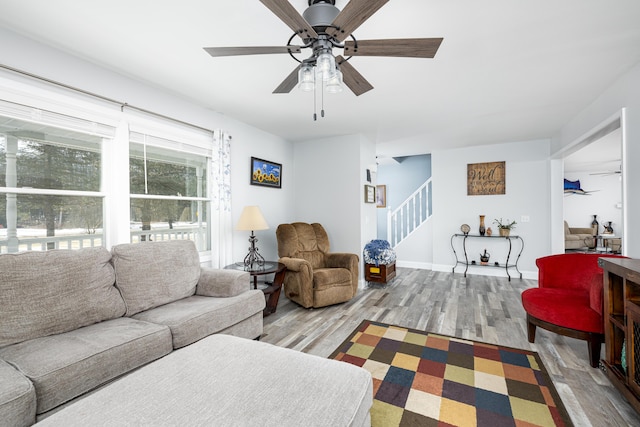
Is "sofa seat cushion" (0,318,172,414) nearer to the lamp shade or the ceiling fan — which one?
the lamp shade

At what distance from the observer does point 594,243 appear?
727 centimetres

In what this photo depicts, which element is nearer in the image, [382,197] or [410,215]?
[410,215]

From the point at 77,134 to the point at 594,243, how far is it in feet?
34.0

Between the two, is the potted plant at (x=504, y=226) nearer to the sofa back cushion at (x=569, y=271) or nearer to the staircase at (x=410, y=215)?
the staircase at (x=410, y=215)

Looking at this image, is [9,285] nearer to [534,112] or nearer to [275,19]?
[275,19]

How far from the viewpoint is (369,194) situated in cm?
471

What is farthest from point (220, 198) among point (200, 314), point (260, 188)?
point (200, 314)

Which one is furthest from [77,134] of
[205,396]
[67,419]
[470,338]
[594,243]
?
[594,243]

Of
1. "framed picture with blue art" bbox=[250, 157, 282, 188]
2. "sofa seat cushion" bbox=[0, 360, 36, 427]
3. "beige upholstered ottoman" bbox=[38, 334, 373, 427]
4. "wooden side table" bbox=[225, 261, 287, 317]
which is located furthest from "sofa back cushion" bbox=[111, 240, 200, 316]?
"framed picture with blue art" bbox=[250, 157, 282, 188]

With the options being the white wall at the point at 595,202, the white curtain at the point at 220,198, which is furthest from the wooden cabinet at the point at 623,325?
the white wall at the point at 595,202

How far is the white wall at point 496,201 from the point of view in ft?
16.1

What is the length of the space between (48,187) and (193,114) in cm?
151

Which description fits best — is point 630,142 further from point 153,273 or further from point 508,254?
point 153,273

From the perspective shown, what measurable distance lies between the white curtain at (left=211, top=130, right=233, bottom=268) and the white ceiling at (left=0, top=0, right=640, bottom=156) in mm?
439
